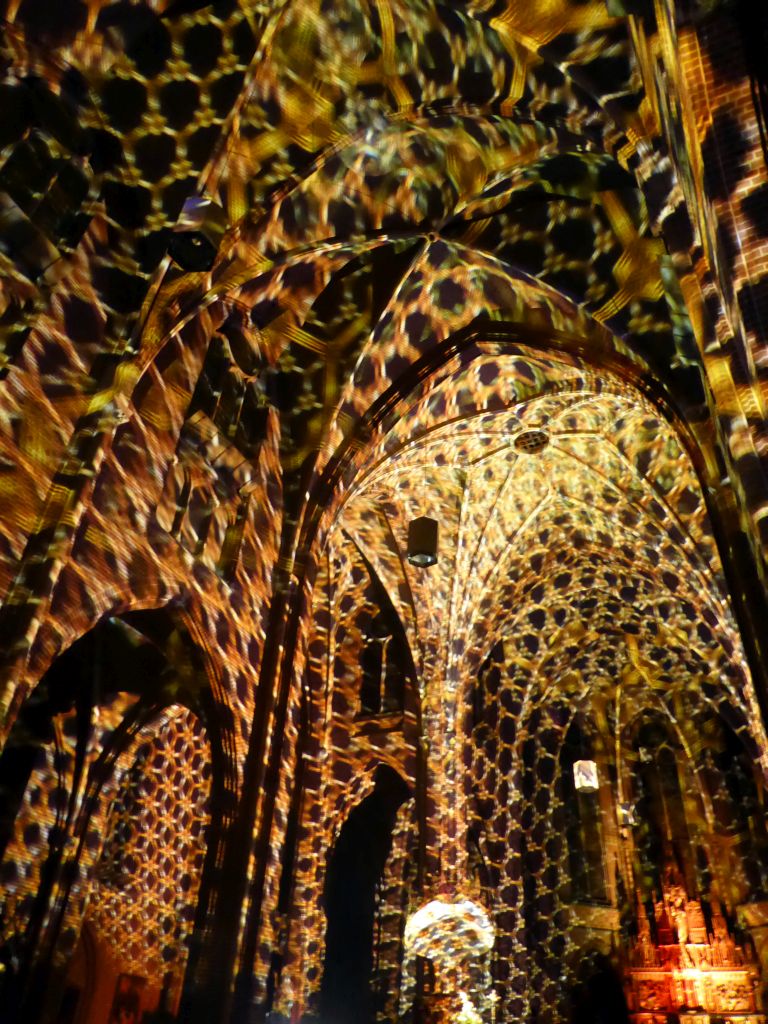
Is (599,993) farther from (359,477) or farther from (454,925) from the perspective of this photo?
(359,477)

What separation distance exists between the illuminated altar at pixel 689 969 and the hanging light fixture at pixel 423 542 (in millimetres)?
9915

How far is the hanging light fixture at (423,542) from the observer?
26.2 ft

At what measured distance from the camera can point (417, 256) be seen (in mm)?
8414

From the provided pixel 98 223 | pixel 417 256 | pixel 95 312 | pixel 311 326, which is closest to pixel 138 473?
pixel 95 312

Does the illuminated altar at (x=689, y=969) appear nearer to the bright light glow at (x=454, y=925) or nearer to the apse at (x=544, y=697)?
the apse at (x=544, y=697)

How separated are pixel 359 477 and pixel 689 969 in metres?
10.3

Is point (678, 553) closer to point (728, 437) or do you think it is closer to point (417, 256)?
point (417, 256)

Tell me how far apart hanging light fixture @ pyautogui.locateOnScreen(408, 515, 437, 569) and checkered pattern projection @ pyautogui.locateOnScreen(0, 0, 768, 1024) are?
34mm

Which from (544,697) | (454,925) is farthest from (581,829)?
(454,925)

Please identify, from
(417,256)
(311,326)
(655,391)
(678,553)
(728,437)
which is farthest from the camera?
(678,553)

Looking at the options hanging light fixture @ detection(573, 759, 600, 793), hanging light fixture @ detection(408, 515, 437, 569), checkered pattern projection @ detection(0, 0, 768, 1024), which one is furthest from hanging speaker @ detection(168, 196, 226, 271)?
hanging light fixture @ detection(573, 759, 600, 793)

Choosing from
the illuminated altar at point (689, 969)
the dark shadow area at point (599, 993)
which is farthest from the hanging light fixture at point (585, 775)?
the dark shadow area at point (599, 993)

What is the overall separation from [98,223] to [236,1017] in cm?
632

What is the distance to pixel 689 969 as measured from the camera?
13.8 meters
